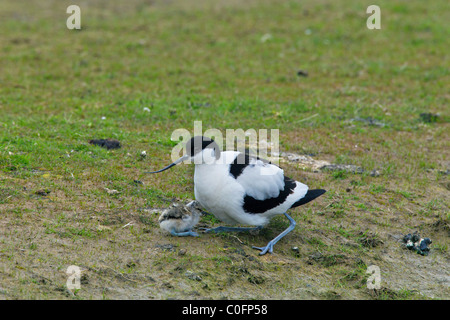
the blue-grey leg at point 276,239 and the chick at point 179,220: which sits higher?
the chick at point 179,220

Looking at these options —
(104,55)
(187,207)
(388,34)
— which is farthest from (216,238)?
(388,34)

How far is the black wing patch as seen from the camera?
5.81 m

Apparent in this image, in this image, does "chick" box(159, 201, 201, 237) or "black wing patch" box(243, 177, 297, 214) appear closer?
"chick" box(159, 201, 201, 237)

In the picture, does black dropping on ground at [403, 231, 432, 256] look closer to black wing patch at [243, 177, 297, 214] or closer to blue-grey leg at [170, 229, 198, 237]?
black wing patch at [243, 177, 297, 214]

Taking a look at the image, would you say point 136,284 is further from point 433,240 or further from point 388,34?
point 388,34

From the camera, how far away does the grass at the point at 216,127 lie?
5.34 metres

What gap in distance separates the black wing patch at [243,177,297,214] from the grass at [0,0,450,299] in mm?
367

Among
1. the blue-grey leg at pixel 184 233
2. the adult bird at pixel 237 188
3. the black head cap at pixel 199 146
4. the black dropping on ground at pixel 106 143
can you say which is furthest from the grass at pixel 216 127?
the black head cap at pixel 199 146

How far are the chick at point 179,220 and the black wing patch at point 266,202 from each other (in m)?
0.53

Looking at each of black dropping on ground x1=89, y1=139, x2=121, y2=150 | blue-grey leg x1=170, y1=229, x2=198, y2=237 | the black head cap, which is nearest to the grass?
blue-grey leg x1=170, y1=229, x2=198, y2=237

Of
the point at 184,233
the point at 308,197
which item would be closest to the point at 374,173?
the point at 308,197

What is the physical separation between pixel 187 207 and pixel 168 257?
26.7 inches

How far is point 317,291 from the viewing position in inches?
206

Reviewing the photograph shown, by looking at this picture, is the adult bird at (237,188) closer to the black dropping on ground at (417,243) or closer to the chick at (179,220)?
the chick at (179,220)
